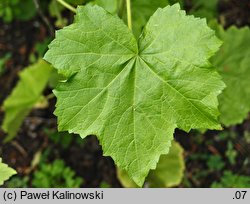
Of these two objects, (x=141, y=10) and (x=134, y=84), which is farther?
(x=141, y=10)

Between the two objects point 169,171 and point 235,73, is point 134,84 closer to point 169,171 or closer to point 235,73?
point 235,73

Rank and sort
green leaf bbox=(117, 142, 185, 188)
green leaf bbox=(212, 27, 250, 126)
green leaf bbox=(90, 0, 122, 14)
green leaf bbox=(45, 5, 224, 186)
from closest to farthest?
green leaf bbox=(45, 5, 224, 186)
green leaf bbox=(90, 0, 122, 14)
green leaf bbox=(212, 27, 250, 126)
green leaf bbox=(117, 142, 185, 188)

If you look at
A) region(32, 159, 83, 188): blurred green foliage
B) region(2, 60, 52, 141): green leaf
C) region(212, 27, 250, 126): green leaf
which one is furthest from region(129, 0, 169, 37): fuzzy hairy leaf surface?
region(32, 159, 83, 188): blurred green foliage

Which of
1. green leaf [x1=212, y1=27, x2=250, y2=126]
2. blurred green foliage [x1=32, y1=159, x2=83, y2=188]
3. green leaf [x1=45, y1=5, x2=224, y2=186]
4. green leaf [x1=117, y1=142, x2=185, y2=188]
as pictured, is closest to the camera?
green leaf [x1=45, y1=5, x2=224, y2=186]

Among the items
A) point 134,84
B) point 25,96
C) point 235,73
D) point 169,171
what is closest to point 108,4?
point 134,84

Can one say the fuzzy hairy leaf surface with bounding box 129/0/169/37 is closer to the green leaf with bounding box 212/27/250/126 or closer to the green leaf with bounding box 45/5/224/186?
the green leaf with bounding box 45/5/224/186
